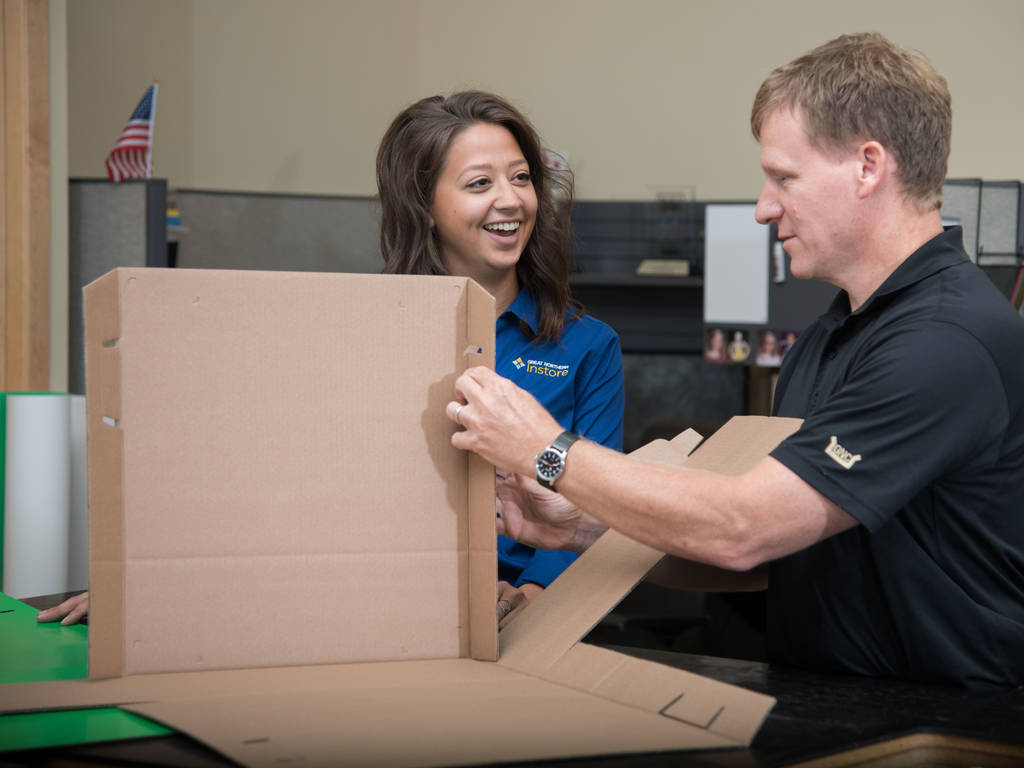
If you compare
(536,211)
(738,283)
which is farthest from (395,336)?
(738,283)

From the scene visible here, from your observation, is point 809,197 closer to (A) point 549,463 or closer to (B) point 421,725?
(A) point 549,463

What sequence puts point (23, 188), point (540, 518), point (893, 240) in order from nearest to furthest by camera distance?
point (893, 240) → point (540, 518) → point (23, 188)

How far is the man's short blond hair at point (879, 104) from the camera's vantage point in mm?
1088

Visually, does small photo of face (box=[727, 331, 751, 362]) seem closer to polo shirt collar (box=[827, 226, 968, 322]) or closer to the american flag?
the american flag

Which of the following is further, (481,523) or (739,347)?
(739,347)

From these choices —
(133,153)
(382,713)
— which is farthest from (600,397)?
(133,153)

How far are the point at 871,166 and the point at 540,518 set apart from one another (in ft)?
1.85

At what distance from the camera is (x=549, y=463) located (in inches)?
39.2

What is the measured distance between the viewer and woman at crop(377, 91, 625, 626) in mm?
1624

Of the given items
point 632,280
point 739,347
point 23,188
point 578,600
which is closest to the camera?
point 578,600

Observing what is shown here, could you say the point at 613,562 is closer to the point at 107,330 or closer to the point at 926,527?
the point at 926,527

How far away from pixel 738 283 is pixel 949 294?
9.12 feet

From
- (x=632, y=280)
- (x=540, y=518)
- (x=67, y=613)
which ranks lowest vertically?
(x=67, y=613)

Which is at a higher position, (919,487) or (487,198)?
(487,198)
